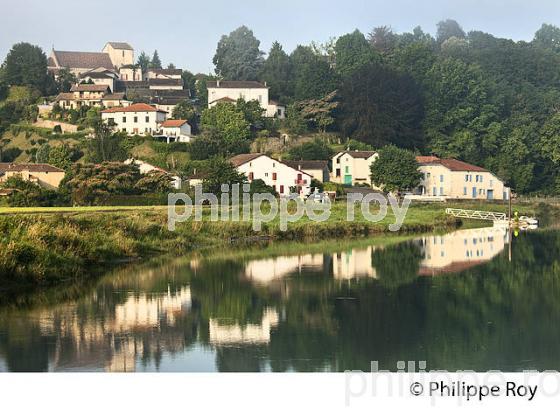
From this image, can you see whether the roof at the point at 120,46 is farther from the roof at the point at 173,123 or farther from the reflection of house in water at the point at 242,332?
the reflection of house in water at the point at 242,332

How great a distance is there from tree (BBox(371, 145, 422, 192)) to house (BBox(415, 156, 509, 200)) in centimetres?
228

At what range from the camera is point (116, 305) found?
1276cm

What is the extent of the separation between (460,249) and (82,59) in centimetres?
4782

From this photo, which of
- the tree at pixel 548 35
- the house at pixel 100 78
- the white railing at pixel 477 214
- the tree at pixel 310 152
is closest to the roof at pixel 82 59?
the house at pixel 100 78

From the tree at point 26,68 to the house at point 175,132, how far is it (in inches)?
516

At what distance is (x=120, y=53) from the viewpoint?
64375 millimetres

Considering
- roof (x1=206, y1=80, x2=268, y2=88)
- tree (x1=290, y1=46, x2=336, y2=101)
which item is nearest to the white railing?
tree (x1=290, y1=46, x2=336, y2=101)

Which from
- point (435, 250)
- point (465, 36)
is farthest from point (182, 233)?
point (465, 36)

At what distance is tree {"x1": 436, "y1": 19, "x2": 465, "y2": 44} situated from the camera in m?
70.9

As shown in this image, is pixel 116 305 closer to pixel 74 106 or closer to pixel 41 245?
pixel 41 245

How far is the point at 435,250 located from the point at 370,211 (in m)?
7.87

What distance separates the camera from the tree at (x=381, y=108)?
43.7 m

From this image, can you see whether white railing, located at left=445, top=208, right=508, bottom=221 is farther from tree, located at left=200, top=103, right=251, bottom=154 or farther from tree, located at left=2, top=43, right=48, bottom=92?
tree, located at left=2, top=43, right=48, bottom=92

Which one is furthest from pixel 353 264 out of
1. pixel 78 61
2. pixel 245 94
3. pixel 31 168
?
pixel 78 61
